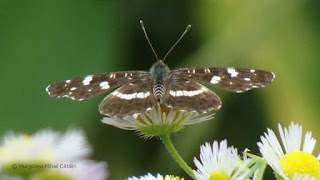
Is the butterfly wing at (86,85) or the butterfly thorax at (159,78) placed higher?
the butterfly thorax at (159,78)

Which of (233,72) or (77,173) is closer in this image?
(77,173)

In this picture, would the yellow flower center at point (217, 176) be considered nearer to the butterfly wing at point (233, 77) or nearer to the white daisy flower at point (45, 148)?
the white daisy flower at point (45, 148)

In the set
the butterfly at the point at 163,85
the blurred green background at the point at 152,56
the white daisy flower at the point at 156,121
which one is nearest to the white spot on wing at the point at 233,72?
the butterfly at the point at 163,85

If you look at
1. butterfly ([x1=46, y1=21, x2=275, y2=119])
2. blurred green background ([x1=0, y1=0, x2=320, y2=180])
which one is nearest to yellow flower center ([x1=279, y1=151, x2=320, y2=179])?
butterfly ([x1=46, y1=21, x2=275, y2=119])

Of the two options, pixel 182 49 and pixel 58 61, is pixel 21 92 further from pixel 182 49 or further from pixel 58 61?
pixel 182 49

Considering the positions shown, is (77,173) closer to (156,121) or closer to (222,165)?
(222,165)

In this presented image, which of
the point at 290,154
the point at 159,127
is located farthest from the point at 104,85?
the point at 290,154
